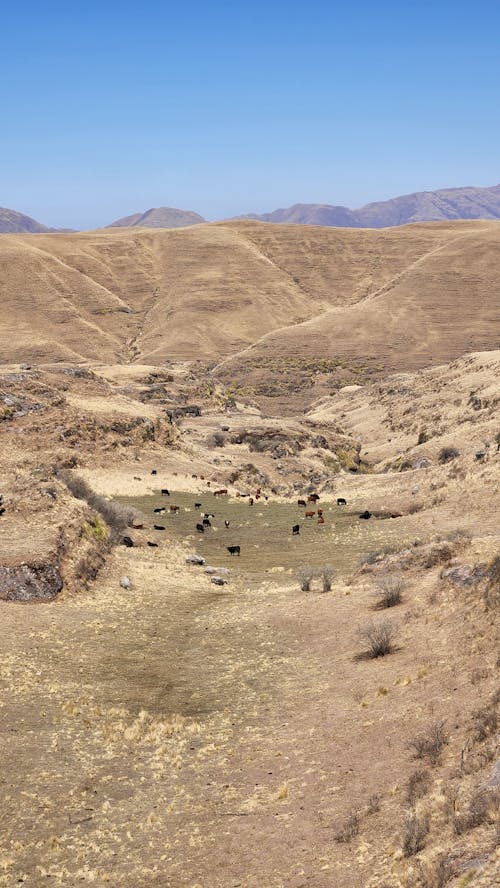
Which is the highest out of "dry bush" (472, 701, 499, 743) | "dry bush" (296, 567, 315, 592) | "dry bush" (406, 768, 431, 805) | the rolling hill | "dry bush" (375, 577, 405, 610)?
the rolling hill

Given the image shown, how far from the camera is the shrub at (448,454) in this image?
48719 millimetres

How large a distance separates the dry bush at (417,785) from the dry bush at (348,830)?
0.86 metres

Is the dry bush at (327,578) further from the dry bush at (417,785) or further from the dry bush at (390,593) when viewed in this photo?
the dry bush at (417,785)

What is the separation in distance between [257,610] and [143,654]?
480cm

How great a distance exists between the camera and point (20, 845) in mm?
12398

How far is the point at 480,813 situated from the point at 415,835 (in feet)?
3.04

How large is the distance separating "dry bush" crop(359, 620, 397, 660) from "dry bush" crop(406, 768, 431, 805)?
6192 millimetres

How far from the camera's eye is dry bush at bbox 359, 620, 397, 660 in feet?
61.4

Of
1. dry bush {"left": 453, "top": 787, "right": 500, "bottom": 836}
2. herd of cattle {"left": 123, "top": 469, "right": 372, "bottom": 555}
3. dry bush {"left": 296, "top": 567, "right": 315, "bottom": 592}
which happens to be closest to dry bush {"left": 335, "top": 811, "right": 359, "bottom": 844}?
dry bush {"left": 453, "top": 787, "right": 500, "bottom": 836}

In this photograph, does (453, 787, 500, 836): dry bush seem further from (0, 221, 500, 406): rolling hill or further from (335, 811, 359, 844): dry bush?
(0, 221, 500, 406): rolling hill

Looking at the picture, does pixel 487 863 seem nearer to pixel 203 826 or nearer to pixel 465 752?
pixel 465 752

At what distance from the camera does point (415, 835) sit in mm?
10305

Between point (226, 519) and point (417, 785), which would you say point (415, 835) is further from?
point (226, 519)

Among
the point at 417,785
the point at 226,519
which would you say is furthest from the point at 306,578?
the point at 417,785
